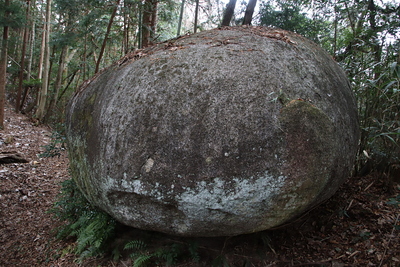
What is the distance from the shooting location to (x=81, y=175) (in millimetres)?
3027

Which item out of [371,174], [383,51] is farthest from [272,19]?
[371,174]

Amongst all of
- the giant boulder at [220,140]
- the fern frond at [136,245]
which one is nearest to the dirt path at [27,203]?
the fern frond at [136,245]

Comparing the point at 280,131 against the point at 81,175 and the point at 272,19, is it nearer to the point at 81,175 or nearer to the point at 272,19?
the point at 81,175

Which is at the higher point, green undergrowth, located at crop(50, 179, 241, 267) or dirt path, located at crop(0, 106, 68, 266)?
green undergrowth, located at crop(50, 179, 241, 267)

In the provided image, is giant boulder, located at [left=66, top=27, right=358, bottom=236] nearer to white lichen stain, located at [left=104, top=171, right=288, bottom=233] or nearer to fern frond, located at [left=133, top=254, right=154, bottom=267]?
white lichen stain, located at [left=104, top=171, right=288, bottom=233]

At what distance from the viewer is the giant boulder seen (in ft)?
7.40

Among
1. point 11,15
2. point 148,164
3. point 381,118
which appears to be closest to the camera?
point 148,164

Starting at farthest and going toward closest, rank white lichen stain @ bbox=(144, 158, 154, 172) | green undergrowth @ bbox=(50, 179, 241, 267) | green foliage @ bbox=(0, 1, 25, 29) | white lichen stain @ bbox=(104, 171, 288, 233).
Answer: green foliage @ bbox=(0, 1, 25, 29), green undergrowth @ bbox=(50, 179, 241, 267), white lichen stain @ bbox=(144, 158, 154, 172), white lichen stain @ bbox=(104, 171, 288, 233)

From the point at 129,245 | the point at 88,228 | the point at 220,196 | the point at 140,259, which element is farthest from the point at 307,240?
the point at 88,228

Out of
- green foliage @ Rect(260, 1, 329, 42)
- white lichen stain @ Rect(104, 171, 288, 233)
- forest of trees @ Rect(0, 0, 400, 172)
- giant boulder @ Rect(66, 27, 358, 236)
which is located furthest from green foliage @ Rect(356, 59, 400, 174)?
green foliage @ Rect(260, 1, 329, 42)

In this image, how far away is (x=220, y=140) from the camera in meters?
2.28

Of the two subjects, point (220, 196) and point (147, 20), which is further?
point (147, 20)

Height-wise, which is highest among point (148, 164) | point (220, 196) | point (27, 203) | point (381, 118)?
point (381, 118)

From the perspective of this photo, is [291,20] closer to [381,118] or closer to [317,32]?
[317,32]
